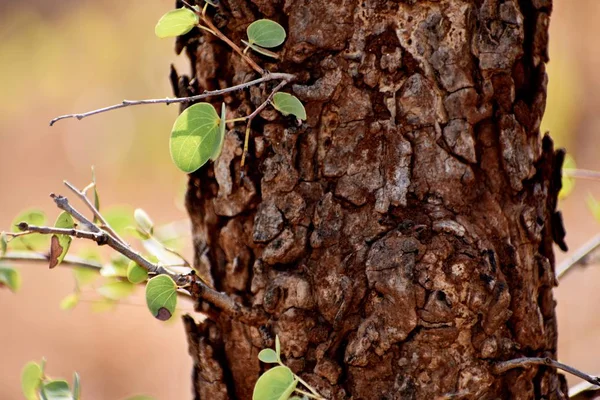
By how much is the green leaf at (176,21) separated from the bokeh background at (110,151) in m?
1.85

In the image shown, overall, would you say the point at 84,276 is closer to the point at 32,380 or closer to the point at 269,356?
the point at 32,380

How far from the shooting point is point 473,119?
71 centimetres

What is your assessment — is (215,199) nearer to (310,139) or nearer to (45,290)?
(310,139)

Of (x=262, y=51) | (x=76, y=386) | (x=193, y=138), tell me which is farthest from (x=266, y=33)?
(x=76, y=386)

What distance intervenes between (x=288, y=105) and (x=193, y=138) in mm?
97

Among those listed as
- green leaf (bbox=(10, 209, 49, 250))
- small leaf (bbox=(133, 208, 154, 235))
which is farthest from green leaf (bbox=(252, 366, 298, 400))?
green leaf (bbox=(10, 209, 49, 250))

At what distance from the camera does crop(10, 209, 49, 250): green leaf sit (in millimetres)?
885

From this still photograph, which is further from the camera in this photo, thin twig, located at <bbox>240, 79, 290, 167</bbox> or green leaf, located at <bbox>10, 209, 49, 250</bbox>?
green leaf, located at <bbox>10, 209, 49, 250</bbox>

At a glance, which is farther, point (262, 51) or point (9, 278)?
point (9, 278)

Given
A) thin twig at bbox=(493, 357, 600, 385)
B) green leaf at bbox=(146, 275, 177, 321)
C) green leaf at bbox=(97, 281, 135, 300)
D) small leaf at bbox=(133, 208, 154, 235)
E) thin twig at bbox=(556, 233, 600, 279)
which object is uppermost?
thin twig at bbox=(556, 233, 600, 279)

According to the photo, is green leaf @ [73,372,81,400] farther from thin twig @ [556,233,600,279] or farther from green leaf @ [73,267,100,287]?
thin twig @ [556,233,600,279]

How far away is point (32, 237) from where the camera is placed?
0.95 metres

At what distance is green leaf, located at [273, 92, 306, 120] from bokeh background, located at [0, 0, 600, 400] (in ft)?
6.11

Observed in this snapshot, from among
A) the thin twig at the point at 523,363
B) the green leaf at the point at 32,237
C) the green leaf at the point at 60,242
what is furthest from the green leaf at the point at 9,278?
the thin twig at the point at 523,363
